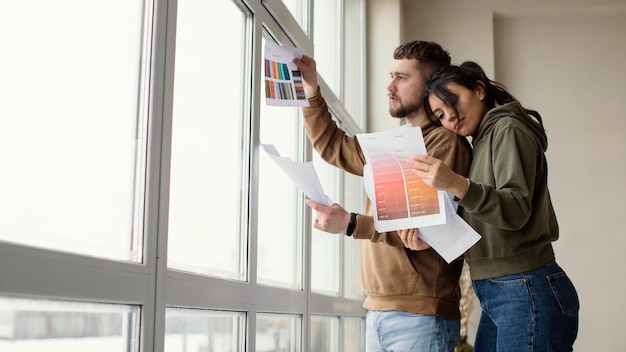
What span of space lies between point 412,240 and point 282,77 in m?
0.51

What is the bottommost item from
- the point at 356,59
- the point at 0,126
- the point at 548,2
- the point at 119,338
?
the point at 119,338

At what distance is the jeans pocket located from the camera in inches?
64.9

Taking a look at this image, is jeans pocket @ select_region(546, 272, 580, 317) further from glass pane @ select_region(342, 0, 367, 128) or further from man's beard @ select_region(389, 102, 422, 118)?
glass pane @ select_region(342, 0, 367, 128)

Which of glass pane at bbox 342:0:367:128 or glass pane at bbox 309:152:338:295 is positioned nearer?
glass pane at bbox 309:152:338:295

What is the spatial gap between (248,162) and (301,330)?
2.17ft

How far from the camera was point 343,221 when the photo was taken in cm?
186

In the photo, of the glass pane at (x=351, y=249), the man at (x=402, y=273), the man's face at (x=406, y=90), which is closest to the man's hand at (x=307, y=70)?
the man at (x=402, y=273)

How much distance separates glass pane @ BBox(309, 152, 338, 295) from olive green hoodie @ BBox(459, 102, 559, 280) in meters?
0.89

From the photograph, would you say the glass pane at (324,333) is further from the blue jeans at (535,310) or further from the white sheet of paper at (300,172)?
the blue jeans at (535,310)

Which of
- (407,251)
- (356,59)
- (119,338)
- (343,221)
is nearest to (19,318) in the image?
(119,338)

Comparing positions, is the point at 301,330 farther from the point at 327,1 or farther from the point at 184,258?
the point at 327,1

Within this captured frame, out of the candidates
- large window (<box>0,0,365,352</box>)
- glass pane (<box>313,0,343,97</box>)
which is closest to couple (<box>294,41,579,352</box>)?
large window (<box>0,0,365,352</box>)

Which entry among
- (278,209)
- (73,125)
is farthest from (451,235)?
(73,125)

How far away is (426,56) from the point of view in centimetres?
222
